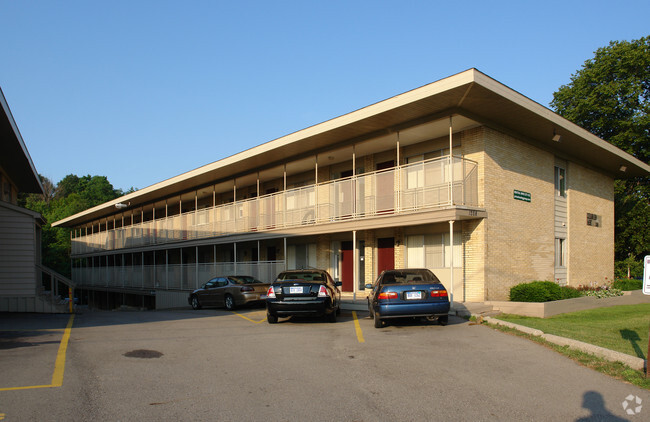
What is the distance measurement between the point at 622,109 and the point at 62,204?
251 ft

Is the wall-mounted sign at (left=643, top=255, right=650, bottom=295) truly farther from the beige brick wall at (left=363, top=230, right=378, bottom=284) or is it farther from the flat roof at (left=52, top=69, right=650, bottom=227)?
the beige brick wall at (left=363, top=230, right=378, bottom=284)

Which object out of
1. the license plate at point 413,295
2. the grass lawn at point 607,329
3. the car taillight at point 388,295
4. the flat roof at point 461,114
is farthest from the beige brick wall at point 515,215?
the car taillight at point 388,295

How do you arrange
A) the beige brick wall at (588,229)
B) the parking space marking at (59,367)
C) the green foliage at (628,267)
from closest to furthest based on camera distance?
the parking space marking at (59,367) < the beige brick wall at (588,229) < the green foliage at (628,267)

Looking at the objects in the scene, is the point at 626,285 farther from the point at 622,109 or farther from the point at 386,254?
the point at 622,109

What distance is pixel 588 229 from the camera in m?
23.9

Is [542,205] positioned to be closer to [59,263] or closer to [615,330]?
[615,330]

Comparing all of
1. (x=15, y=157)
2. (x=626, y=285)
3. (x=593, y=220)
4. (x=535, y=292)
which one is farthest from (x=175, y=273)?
(x=626, y=285)

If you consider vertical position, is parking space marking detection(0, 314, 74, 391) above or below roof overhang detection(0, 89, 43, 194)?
below

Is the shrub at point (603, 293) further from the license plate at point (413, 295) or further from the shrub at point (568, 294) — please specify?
the license plate at point (413, 295)

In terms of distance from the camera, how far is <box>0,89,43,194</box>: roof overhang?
1616 cm

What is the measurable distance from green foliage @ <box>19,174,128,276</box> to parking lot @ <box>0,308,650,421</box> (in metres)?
45.8

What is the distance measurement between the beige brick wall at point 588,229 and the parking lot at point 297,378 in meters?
13.1

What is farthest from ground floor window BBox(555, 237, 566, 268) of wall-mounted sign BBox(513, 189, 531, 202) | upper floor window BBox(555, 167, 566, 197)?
wall-mounted sign BBox(513, 189, 531, 202)

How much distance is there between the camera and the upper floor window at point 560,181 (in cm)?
2200
